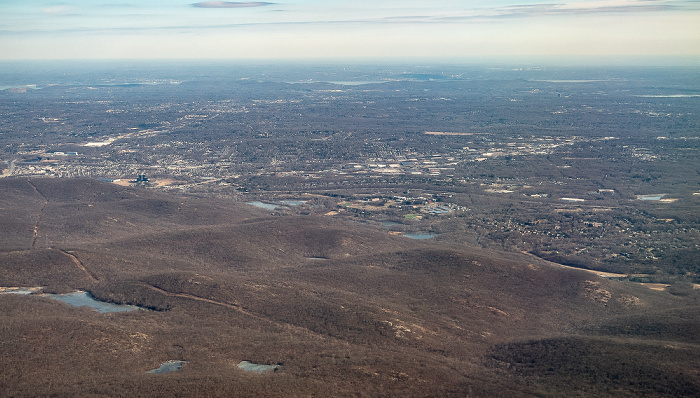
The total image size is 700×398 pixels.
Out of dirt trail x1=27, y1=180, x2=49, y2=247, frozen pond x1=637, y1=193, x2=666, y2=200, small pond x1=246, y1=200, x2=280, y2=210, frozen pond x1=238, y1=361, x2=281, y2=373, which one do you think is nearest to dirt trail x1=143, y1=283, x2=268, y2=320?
frozen pond x1=238, y1=361, x2=281, y2=373

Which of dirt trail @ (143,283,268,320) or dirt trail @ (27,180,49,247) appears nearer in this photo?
dirt trail @ (143,283,268,320)

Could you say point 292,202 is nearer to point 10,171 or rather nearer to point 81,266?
point 81,266

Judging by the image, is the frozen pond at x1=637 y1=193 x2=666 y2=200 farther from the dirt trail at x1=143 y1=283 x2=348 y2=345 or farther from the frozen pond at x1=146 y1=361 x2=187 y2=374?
the frozen pond at x1=146 y1=361 x2=187 y2=374

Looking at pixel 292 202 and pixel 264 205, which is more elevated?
pixel 292 202

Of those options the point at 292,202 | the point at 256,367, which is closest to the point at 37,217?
the point at 292,202

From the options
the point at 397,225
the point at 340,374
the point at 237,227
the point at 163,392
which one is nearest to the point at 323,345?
the point at 340,374

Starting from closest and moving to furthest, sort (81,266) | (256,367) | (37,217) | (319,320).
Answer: (256,367) → (319,320) → (81,266) → (37,217)

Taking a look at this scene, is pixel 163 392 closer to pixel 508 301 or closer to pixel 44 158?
pixel 508 301
